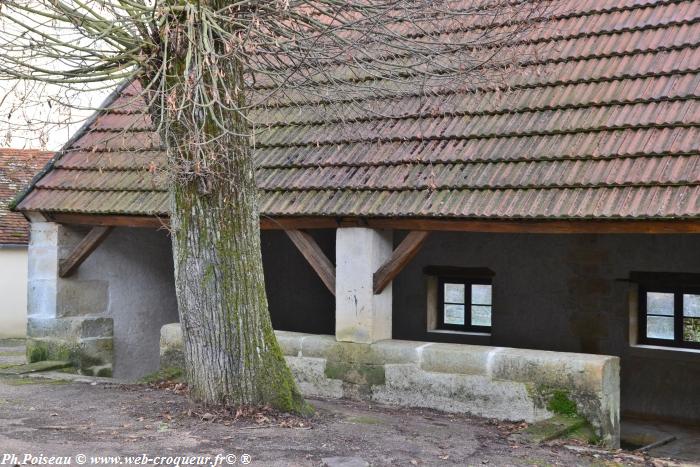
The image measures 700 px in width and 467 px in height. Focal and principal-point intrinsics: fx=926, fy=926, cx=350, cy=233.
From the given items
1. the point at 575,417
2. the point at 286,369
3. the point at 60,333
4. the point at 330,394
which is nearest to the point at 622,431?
the point at 575,417

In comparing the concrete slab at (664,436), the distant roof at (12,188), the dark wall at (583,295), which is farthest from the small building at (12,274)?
the concrete slab at (664,436)

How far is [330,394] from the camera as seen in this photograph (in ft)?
28.6

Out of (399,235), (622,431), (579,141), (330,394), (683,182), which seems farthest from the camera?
(399,235)

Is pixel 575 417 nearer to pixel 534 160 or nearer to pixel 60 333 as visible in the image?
pixel 534 160

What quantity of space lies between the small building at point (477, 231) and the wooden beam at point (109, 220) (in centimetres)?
3

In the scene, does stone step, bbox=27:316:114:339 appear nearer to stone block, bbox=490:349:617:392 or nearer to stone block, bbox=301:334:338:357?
stone block, bbox=301:334:338:357

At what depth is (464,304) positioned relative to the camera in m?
11.4

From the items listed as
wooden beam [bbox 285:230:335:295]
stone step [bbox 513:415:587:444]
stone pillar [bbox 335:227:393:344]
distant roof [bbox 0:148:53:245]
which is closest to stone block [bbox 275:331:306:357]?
stone pillar [bbox 335:227:393:344]

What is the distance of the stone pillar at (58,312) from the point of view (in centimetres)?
1075

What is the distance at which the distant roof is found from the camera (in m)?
20.0

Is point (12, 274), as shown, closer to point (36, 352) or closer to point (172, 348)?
point (36, 352)

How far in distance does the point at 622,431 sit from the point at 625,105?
3.40m

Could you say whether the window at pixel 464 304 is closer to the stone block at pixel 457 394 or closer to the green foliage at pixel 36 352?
the stone block at pixel 457 394

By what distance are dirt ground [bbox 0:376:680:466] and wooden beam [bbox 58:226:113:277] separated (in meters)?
2.68
